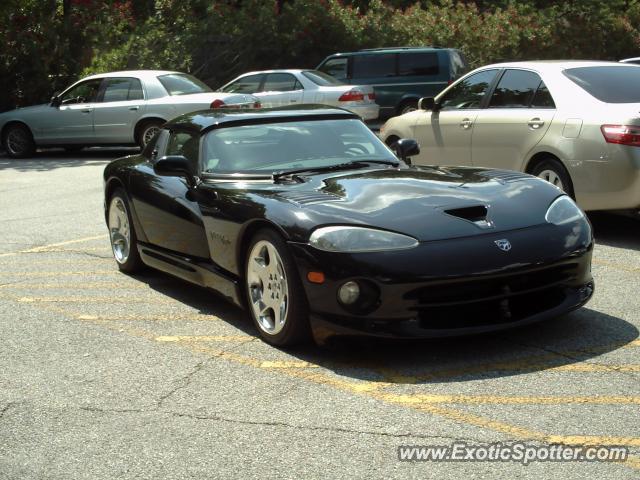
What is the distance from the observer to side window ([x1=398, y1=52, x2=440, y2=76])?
960 inches

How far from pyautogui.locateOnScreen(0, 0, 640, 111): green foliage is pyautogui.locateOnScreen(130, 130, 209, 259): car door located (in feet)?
54.6

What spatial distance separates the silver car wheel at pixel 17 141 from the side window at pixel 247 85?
419 cm

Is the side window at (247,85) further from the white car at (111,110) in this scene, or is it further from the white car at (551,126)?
the white car at (551,126)

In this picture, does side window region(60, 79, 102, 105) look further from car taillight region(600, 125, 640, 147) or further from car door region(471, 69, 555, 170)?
car taillight region(600, 125, 640, 147)

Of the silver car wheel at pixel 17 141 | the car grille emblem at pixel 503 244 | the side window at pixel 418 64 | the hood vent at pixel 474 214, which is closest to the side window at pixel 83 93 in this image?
the silver car wheel at pixel 17 141

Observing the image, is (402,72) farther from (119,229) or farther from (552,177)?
(119,229)

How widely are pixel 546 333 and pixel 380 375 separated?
45.8 inches

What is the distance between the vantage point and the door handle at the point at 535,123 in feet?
31.2

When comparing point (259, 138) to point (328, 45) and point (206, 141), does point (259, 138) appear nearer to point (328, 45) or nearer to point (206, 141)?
point (206, 141)

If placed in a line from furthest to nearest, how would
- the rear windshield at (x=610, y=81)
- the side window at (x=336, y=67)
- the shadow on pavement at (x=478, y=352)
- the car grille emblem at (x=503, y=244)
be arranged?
the side window at (x=336, y=67) → the rear windshield at (x=610, y=81) → the car grille emblem at (x=503, y=244) → the shadow on pavement at (x=478, y=352)

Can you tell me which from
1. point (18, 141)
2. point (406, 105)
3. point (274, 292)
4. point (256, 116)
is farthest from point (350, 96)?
point (274, 292)

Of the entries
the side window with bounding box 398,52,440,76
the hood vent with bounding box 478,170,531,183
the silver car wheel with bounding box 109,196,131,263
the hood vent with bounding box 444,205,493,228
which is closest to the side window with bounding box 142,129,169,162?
the silver car wheel with bounding box 109,196,131,263

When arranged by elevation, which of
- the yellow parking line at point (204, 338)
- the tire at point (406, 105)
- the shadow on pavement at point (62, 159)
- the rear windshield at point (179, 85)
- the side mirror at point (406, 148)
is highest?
the side mirror at point (406, 148)

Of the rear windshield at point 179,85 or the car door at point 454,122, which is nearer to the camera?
the car door at point 454,122
